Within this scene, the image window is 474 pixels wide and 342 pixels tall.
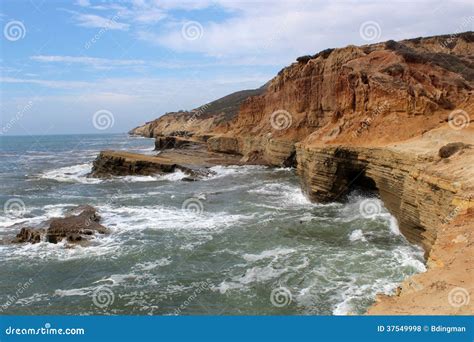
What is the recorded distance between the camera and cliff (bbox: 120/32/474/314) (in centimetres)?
841

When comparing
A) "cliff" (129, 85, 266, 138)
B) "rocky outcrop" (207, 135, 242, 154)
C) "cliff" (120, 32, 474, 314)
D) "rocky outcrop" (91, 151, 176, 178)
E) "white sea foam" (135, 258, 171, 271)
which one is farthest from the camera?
"cliff" (129, 85, 266, 138)

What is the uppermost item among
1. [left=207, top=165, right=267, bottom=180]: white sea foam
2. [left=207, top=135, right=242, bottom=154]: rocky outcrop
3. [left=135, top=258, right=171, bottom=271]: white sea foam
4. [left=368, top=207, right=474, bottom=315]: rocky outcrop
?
[left=207, top=135, right=242, bottom=154]: rocky outcrop

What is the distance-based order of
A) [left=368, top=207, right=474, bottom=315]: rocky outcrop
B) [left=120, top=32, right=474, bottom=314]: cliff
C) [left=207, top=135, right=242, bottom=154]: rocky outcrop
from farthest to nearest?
[left=207, top=135, right=242, bottom=154]: rocky outcrop < [left=120, top=32, right=474, bottom=314]: cliff < [left=368, top=207, right=474, bottom=315]: rocky outcrop

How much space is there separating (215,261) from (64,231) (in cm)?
675

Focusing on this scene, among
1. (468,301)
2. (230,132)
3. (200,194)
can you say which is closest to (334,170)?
(200,194)

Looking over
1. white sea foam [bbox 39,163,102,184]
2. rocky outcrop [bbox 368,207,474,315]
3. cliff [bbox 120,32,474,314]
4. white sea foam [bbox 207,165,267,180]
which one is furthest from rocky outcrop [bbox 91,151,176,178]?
rocky outcrop [bbox 368,207,474,315]

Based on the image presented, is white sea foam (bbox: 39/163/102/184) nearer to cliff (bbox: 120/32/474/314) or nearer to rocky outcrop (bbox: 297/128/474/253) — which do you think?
cliff (bbox: 120/32/474/314)

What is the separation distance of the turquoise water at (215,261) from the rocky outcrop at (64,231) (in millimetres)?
487

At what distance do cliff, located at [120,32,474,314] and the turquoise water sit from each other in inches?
60.4

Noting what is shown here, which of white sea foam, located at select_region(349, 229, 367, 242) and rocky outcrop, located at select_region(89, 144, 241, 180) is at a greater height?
rocky outcrop, located at select_region(89, 144, 241, 180)

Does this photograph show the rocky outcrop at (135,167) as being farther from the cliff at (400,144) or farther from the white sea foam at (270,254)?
the white sea foam at (270,254)

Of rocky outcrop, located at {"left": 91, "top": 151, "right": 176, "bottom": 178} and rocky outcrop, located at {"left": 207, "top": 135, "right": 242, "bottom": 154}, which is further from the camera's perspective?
rocky outcrop, located at {"left": 207, "top": 135, "right": 242, "bottom": 154}

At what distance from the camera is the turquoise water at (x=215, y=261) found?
36.7 ft

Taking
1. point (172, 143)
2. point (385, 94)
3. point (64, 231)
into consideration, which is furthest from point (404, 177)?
point (172, 143)
